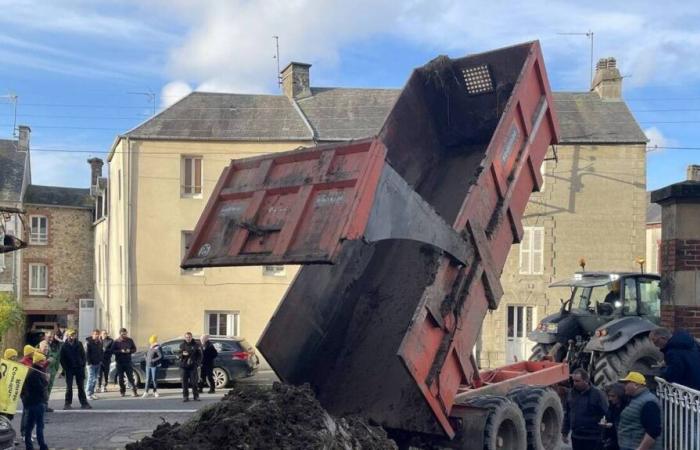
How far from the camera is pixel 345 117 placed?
26.7 metres

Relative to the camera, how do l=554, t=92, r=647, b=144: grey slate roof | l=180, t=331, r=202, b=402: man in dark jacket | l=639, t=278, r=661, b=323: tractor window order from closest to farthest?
l=639, t=278, r=661, b=323: tractor window, l=180, t=331, r=202, b=402: man in dark jacket, l=554, t=92, r=647, b=144: grey slate roof

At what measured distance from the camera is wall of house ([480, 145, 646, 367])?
2533 centimetres

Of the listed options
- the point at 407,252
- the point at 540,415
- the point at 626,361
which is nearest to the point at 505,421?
the point at 540,415

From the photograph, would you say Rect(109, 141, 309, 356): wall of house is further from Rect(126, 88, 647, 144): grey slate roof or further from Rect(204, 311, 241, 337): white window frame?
Rect(126, 88, 647, 144): grey slate roof

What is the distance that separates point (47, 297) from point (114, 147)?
35.1ft

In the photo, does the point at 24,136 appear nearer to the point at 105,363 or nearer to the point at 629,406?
the point at 105,363

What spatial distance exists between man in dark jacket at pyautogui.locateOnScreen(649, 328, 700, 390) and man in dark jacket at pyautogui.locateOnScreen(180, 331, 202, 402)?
10312 millimetres

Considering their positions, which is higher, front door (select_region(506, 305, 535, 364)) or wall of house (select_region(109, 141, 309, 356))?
wall of house (select_region(109, 141, 309, 356))

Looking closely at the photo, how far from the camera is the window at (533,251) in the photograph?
25531 mm

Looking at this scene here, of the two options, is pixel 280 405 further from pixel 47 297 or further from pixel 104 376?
pixel 47 297

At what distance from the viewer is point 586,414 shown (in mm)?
7434

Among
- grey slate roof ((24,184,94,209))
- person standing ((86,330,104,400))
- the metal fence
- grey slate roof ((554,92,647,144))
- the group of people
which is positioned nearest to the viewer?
the group of people

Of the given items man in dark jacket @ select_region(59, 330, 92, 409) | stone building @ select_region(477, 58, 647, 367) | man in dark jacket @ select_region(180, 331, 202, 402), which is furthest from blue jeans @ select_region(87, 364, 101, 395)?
stone building @ select_region(477, 58, 647, 367)

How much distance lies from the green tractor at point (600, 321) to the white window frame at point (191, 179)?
15.7 m
